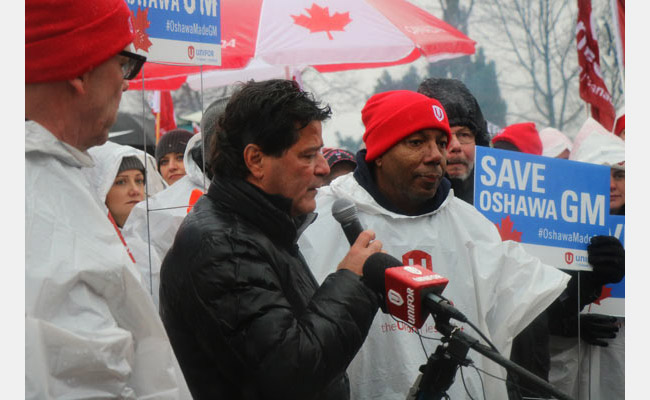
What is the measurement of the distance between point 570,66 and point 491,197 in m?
11.0

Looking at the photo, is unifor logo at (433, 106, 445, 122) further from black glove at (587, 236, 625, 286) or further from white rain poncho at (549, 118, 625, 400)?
white rain poncho at (549, 118, 625, 400)

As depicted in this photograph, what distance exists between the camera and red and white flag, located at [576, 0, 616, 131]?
244 inches

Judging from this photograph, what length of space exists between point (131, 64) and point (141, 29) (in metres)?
1.62

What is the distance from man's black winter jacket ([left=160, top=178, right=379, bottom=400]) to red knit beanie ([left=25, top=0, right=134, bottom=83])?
58 centimetres

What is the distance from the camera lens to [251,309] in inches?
77.4

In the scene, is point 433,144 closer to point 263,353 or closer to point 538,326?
point 538,326

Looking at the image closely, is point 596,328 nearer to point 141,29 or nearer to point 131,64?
point 141,29

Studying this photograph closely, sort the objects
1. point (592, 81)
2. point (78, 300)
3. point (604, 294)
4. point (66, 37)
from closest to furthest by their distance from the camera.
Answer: point (78, 300) → point (66, 37) → point (604, 294) → point (592, 81)

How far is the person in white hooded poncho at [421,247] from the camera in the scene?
3.11 metres

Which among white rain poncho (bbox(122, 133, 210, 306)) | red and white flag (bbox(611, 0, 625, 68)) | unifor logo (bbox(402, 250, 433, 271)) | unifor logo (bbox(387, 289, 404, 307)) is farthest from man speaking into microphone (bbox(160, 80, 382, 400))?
red and white flag (bbox(611, 0, 625, 68))

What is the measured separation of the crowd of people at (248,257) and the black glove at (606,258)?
0.52 m

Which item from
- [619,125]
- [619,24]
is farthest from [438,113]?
[619,24]

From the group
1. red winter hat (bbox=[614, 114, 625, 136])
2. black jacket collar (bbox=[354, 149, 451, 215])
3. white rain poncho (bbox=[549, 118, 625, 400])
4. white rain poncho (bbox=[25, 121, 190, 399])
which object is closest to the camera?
white rain poncho (bbox=[25, 121, 190, 399])

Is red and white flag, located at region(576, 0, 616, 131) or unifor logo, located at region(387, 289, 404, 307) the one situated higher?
red and white flag, located at region(576, 0, 616, 131)
